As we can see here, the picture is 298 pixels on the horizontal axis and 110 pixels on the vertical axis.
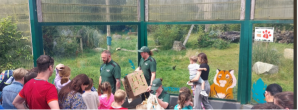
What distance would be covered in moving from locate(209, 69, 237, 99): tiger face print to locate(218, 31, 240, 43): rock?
73cm

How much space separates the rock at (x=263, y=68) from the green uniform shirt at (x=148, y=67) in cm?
220

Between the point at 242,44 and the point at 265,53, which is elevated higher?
the point at 242,44

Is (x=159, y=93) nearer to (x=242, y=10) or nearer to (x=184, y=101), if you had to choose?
(x=184, y=101)

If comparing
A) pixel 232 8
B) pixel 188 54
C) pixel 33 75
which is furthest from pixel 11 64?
pixel 232 8

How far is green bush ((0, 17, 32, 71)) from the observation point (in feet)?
19.3

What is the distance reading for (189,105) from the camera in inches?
171

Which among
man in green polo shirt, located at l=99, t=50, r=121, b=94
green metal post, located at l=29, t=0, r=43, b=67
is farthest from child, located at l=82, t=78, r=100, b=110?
green metal post, located at l=29, t=0, r=43, b=67

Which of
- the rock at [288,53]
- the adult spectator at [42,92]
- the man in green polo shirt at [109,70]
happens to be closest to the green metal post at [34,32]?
the man in green polo shirt at [109,70]

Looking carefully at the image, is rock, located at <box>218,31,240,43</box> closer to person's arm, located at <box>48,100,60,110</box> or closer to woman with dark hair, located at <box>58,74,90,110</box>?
woman with dark hair, located at <box>58,74,90,110</box>

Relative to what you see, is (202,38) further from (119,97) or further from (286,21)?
(119,97)

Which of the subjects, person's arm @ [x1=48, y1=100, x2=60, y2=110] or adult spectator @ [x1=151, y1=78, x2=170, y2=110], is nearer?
person's arm @ [x1=48, y1=100, x2=60, y2=110]

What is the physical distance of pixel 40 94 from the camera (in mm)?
3158

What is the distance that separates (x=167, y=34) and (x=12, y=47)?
3727 millimetres

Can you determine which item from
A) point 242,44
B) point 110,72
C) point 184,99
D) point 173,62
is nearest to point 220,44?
point 242,44
